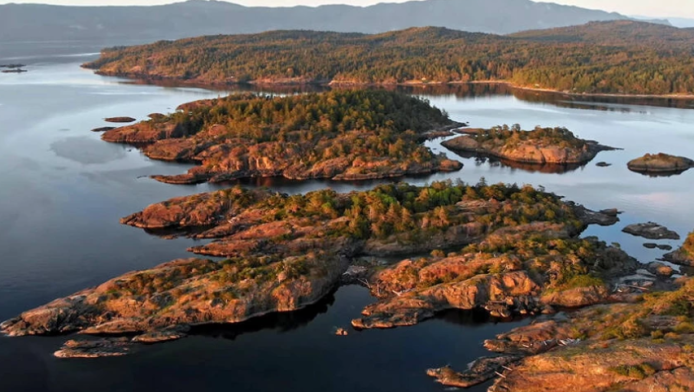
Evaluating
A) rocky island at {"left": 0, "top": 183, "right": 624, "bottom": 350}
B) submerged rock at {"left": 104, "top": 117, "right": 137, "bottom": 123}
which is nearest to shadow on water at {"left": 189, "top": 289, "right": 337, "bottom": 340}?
rocky island at {"left": 0, "top": 183, "right": 624, "bottom": 350}

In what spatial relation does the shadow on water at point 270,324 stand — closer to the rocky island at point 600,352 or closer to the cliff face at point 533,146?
the rocky island at point 600,352

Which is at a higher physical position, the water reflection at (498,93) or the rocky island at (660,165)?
the water reflection at (498,93)

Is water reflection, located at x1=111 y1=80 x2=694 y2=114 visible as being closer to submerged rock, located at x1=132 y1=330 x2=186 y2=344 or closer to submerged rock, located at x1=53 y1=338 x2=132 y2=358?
submerged rock, located at x1=132 y1=330 x2=186 y2=344

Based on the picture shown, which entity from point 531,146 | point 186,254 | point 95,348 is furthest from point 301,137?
point 95,348

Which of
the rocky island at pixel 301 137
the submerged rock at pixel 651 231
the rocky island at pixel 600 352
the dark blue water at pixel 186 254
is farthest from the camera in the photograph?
the rocky island at pixel 301 137

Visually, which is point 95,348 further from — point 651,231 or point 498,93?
point 498,93

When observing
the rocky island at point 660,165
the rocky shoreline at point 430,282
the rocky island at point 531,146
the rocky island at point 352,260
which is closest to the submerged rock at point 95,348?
the rocky shoreline at point 430,282
